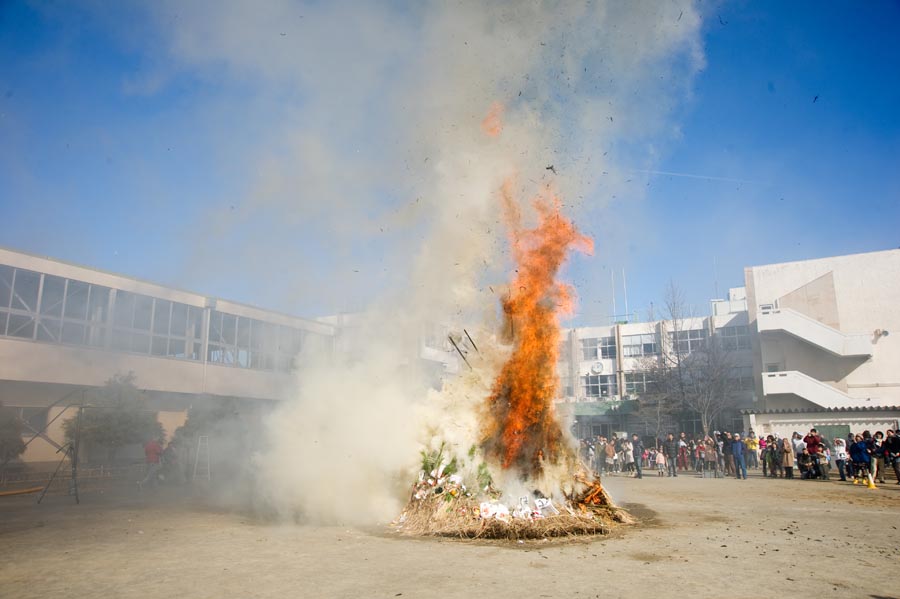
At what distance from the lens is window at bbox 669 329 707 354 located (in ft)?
180

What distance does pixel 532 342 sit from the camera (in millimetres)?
12750

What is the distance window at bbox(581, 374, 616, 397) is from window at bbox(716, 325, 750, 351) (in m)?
11.8

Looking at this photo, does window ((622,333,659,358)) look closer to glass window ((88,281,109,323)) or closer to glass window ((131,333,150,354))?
glass window ((131,333,150,354))

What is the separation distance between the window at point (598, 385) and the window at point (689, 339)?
7889 millimetres

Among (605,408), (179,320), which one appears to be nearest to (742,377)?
(605,408)

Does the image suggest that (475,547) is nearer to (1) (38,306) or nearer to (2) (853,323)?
(1) (38,306)

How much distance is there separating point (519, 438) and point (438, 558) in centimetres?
406

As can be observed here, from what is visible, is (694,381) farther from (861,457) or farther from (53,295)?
(53,295)

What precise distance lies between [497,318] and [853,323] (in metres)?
44.5

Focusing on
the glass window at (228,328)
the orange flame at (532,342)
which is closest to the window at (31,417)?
the glass window at (228,328)

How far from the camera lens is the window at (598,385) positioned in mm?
60781

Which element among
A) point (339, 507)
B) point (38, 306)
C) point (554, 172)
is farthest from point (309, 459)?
→ point (38, 306)

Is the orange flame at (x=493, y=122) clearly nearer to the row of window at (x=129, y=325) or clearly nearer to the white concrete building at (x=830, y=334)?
the row of window at (x=129, y=325)

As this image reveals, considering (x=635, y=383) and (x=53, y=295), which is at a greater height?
(x=53, y=295)
